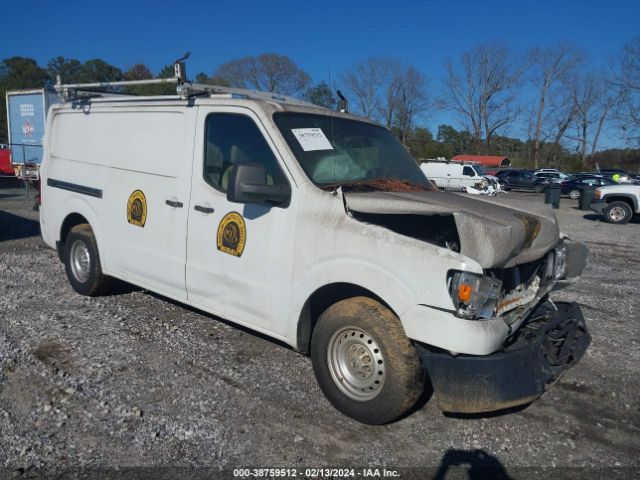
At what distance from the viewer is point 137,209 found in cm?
492

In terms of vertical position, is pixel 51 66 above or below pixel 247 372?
above

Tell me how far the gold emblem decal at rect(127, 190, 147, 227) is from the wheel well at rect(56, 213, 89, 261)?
1.18m

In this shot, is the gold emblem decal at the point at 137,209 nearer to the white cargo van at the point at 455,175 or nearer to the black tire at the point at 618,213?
the black tire at the point at 618,213

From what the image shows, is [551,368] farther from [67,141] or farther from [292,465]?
[67,141]

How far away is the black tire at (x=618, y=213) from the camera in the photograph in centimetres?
1666

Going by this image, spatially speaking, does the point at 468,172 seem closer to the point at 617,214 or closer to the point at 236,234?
the point at 617,214

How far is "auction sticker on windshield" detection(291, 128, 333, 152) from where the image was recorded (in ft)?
13.0

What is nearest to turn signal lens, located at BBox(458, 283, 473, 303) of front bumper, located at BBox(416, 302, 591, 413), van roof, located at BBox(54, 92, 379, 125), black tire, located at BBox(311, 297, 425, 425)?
front bumper, located at BBox(416, 302, 591, 413)

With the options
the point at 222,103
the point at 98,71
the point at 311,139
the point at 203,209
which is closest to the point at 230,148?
the point at 222,103

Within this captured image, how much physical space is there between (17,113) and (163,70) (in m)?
26.0

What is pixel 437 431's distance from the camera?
3.50 m

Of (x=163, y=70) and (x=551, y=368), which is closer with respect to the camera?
(x=551, y=368)

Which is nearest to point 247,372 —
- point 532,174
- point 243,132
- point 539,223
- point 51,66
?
point 243,132

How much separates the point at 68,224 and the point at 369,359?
13.9 feet
